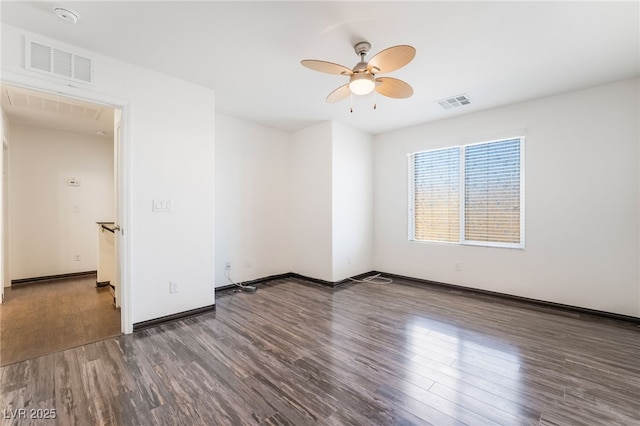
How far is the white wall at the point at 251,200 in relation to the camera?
4242 mm

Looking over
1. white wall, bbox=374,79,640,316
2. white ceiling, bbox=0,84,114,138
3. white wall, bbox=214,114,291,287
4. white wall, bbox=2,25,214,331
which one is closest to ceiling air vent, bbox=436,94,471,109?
white wall, bbox=374,79,640,316

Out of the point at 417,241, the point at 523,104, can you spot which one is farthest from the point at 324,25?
the point at 417,241

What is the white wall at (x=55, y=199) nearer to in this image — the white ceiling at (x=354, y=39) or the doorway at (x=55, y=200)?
the doorway at (x=55, y=200)

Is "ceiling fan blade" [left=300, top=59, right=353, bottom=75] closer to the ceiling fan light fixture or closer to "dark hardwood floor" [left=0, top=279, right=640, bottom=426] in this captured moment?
the ceiling fan light fixture

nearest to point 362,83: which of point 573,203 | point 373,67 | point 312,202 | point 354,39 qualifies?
point 373,67

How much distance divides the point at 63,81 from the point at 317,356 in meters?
3.27

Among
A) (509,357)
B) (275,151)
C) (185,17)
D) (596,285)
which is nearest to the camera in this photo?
(185,17)

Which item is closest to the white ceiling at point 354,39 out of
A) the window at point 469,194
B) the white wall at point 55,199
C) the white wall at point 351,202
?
the window at point 469,194

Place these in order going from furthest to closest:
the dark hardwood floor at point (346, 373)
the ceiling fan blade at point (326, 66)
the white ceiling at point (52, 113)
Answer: the white ceiling at point (52, 113), the ceiling fan blade at point (326, 66), the dark hardwood floor at point (346, 373)

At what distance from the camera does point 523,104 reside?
3.69m

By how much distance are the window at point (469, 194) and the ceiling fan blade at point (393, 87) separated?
7.11 feet

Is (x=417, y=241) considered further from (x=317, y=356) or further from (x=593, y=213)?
(x=317, y=356)

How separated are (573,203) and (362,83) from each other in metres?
3.13

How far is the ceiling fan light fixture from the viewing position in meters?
2.28
